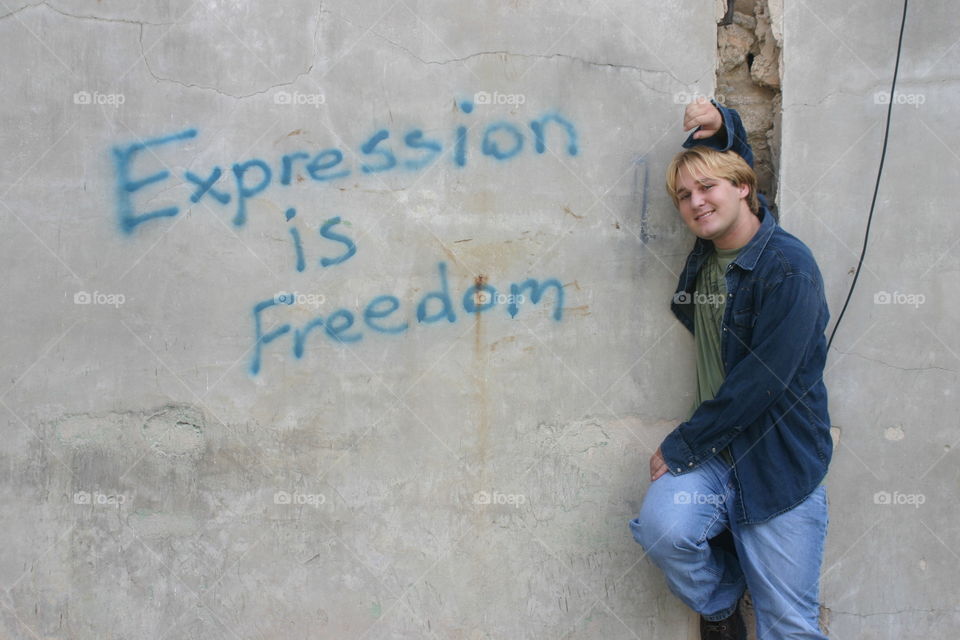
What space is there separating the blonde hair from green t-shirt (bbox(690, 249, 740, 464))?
0.25 m

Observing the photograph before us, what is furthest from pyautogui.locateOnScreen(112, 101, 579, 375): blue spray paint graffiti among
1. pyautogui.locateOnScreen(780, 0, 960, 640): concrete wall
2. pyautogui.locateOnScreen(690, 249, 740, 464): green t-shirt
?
pyautogui.locateOnScreen(780, 0, 960, 640): concrete wall

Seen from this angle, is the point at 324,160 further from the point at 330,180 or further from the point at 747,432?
the point at 747,432

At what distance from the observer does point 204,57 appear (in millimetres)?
3125

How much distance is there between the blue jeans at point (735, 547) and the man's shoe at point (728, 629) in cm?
26

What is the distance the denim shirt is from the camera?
2734 millimetres

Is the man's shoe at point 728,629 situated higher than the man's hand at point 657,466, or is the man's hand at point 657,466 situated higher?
the man's hand at point 657,466

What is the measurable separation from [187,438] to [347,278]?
0.95m

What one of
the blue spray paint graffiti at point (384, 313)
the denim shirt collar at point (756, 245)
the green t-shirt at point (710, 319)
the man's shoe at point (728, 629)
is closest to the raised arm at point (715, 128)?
the denim shirt collar at point (756, 245)

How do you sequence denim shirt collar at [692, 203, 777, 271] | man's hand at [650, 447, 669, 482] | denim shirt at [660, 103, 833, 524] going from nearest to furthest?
denim shirt at [660, 103, 833, 524] → denim shirt collar at [692, 203, 777, 271] → man's hand at [650, 447, 669, 482]

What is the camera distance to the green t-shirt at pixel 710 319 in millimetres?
2996

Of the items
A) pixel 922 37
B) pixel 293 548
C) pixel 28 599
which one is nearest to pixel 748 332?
pixel 922 37

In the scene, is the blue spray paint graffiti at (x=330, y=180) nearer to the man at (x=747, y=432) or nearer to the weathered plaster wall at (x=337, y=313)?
the weathered plaster wall at (x=337, y=313)

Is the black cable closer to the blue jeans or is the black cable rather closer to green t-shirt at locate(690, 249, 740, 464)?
green t-shirt at locate(690, 249, 740, 464)

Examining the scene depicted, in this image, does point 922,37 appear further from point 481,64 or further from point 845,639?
point 845,639
